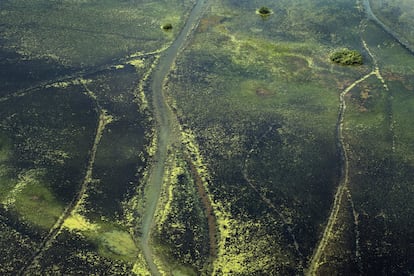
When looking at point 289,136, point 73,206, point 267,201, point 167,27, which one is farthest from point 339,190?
point 167,27

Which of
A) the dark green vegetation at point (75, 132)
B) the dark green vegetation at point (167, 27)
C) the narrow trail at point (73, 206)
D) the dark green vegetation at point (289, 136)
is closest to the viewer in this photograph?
the narrow trail at point (73, 206)

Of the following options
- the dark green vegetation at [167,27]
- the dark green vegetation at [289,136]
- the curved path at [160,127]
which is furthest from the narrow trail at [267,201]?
the dark green vegetation at [167,27]

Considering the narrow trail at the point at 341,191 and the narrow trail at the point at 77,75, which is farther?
the narrow trail at the point at 77,75

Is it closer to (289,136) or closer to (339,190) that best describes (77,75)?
(289,136)

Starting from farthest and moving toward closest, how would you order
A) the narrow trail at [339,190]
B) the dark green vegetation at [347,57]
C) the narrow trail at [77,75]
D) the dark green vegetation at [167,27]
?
1. the dark green vegetation at [167,27]
2. the dark green vegetation at [347,57]
3. the narrow trail at [77,75]
4. the narrow trail at [339,190]

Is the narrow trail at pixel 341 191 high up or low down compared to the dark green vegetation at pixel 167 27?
down

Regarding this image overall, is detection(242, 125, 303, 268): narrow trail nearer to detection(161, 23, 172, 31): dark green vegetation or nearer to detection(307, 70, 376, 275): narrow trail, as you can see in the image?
detection(307, 70, 376, 275): narrow trail

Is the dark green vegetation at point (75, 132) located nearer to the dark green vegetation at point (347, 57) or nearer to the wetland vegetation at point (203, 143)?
the wetland vegetation at point (203, 143)
